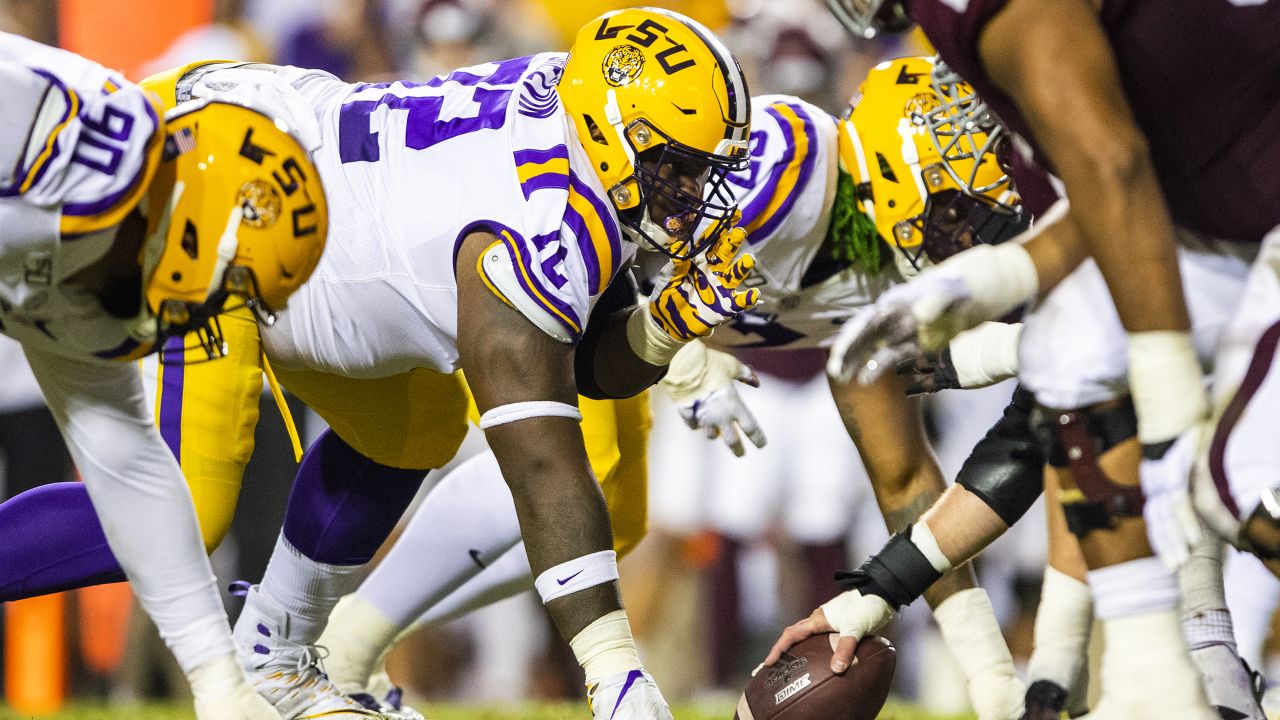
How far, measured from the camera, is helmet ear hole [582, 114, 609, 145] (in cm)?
269

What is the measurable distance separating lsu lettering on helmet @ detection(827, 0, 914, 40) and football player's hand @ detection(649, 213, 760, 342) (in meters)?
0.57

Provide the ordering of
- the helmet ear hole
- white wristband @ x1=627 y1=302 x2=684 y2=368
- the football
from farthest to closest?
white wristband @ x1=627 y1=302 x2=684 y2=368 → the football → the helmet ear hole

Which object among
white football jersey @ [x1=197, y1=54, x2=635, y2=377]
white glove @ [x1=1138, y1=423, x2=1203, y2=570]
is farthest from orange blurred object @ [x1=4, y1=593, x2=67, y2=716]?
white glove @ [x1=1138, y1=423, x2=1203, y2=570]

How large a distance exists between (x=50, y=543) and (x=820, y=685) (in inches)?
58.6

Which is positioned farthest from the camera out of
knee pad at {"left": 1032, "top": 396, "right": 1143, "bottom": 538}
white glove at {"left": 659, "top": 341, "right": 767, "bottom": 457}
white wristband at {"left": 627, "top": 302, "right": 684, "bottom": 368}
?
white glove at {"left": 659, "top": 341, "right": 767, "bottom": 457}

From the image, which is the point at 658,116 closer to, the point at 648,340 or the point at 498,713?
the point at 648,340

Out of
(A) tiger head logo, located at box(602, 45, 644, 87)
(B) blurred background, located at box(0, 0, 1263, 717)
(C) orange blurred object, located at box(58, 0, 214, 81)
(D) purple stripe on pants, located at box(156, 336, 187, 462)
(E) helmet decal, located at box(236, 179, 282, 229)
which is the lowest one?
(B) blurred background, located at box(0, 0, 1263, 717)

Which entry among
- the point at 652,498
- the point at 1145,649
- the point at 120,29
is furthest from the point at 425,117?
the point at 120,29

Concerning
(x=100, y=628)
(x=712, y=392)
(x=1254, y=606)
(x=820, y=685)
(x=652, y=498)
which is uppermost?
(x=712, y=392)

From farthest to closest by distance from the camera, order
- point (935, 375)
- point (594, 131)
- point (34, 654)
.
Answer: point (34, 654)
point (935, 375)
point (594, 131)

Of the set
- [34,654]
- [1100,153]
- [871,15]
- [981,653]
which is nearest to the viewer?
[1100,153]

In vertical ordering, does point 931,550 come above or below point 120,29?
below

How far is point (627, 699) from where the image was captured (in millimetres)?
2412

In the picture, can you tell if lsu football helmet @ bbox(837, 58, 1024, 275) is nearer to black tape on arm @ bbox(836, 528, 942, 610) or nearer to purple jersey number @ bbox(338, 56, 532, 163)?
black tape on arm @ bbox(836, 528, 942, 610)
